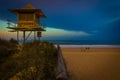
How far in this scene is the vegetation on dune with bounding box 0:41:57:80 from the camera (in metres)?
5.11

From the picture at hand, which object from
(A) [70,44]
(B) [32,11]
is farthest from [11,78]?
(A) [70,44]

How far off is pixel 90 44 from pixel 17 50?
18.0m

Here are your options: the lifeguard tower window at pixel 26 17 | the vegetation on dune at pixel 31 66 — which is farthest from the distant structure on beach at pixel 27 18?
the vegetation on dune at pixel 31 66

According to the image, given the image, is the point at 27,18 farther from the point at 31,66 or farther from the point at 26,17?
the point at 31,66

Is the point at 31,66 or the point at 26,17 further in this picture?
the point at 26,17

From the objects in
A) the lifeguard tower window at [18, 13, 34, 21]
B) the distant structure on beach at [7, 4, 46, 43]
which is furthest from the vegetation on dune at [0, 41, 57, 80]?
the lifeguard tower window at [18, 13, 34, 21]

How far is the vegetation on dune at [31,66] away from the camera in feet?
16.8

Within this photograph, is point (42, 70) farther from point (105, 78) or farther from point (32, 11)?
point (32, 11)

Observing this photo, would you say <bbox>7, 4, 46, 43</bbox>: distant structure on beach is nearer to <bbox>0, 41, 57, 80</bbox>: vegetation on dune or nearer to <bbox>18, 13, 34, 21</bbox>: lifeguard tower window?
<bbox>18, 13, 34, 21</bbox>: lifeguard tower window

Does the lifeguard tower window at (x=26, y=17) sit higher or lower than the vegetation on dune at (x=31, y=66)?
higher

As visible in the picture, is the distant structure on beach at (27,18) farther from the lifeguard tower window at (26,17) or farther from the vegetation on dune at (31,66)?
the vegetation on dune at (31,66)

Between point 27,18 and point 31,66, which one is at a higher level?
point 27,18

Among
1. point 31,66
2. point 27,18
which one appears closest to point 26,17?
point 27,18

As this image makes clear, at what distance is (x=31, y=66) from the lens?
18.6ft
